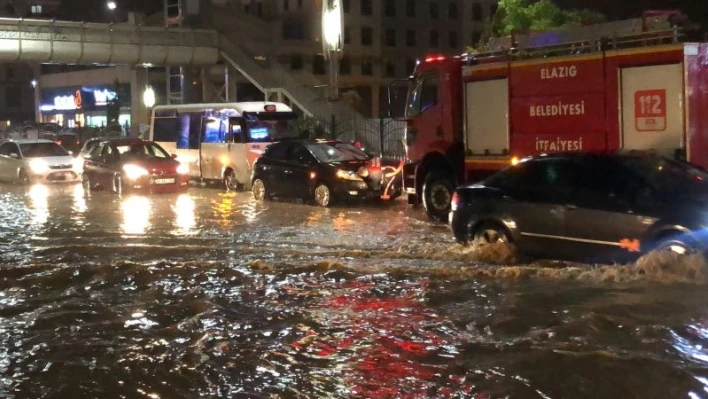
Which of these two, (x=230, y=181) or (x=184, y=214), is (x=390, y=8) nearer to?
(x=230, y=181)

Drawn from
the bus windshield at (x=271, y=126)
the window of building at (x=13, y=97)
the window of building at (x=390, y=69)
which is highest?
the window of building at (x=13, y=97)

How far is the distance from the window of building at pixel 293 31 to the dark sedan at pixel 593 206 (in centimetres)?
5463

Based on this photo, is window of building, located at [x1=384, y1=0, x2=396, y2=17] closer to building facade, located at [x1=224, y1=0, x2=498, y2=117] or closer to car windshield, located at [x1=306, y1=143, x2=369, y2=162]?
building facade, located at [x1=224, y1=0, x2=498, y2=117]

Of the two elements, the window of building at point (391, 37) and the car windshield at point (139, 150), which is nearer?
the car windshield at point (139, 150)

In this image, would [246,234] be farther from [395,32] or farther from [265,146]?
[395,32]

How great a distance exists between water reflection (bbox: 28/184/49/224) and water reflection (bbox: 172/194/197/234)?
259 centimetres

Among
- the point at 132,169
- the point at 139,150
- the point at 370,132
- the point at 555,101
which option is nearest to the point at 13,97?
the point at 370,132

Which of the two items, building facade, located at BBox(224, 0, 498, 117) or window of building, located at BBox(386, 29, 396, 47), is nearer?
building facade, located at BBox(224, 0, 498, 117)

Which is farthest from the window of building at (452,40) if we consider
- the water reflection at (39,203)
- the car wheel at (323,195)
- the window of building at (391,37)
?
the car wheel at (323,195)

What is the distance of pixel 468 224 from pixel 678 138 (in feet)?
11.3

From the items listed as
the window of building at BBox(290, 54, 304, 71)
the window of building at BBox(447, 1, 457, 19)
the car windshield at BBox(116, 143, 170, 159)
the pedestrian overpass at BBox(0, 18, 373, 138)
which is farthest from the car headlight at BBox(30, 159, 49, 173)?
the window of building at BBox(447, 1, 457, 19)

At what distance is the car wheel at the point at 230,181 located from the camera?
24277 mm

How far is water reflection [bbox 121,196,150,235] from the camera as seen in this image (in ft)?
52.2

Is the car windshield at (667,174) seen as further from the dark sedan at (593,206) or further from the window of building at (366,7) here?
the window of building at (366,7)
